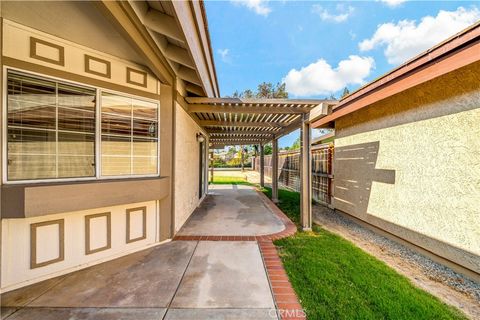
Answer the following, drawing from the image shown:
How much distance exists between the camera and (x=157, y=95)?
4.30 meters

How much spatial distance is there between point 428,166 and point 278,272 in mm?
3602

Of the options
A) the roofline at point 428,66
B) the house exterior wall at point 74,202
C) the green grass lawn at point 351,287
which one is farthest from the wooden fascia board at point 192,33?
the roofline at point 428,66

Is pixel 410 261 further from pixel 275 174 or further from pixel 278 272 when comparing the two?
pixel 275 174

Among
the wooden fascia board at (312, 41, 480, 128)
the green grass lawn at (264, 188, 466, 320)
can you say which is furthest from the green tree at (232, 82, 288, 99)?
the green grass lawn at (264, 188, 466, 320)

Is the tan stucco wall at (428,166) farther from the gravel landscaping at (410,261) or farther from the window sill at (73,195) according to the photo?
the window sill at (73,195)

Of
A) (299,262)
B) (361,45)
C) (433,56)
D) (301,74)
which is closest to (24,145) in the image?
(299,262)

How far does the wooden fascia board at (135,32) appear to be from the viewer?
2411 millimetres

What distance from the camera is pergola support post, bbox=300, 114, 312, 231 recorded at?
5453mm

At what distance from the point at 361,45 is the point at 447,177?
100ft

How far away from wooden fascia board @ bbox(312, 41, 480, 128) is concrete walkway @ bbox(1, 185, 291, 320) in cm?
431

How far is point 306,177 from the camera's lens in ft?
18.3
